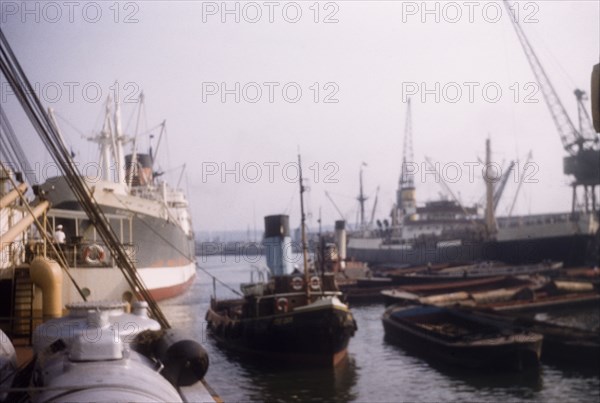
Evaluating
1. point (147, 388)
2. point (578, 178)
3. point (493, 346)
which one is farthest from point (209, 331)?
point (578, 178)

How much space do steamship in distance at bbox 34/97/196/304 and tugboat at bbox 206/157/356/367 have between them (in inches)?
160

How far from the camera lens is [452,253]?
7881cm

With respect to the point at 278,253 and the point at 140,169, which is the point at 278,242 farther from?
the point at 140,169

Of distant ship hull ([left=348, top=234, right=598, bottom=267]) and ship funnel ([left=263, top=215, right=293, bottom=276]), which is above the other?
ship funnel ([left=263, top=215, right=293, bottom=276])

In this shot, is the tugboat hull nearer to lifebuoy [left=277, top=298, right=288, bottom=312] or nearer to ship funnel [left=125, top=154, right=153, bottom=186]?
lifebuoy [left=277, top=298, right=288, bottom=312]

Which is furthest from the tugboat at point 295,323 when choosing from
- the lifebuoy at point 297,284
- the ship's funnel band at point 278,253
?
the ship's funnel band at point 278,253

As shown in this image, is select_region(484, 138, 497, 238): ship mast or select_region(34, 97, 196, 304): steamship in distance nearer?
select_region(34, 97, 196, 304): steamship in distance

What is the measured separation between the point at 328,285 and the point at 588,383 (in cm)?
1098

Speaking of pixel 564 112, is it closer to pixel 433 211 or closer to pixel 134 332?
pixel 433 211

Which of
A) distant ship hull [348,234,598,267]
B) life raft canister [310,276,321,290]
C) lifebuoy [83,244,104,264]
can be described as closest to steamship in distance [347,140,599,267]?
distant ship hull [348,234,598,267]

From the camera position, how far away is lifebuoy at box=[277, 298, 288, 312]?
24.4 meters

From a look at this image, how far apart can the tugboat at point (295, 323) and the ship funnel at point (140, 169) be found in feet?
97.9

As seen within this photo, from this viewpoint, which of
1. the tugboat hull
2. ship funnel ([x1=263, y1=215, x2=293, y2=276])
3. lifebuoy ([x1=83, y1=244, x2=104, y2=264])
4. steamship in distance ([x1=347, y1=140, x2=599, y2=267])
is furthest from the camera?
steamship in distance ([x1=347, y1=140, x2=599, y2=267])

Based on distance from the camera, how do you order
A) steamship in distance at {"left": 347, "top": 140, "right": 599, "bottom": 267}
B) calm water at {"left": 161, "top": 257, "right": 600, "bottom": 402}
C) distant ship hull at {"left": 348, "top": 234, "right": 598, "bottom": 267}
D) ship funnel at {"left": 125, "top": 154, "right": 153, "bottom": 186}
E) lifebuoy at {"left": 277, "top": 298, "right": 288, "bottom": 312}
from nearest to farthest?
1. calm water at {"left": 161, "top": 257, "right": 600, "bottom": 402}
2. lifebuoy at {"left": 277, "top": 298, "right": 288, "bottom": 312}
3. ship funnel at {"left": 125, "top": 154, "right": 153, "bottom": 186}
4. distant ship hull at {"left": 348, "top": 234, "right": 598, "bottom": 267}
5. steamship in distance at {"left": 347, "top": 140, "right": 599, "bottom": 267}
